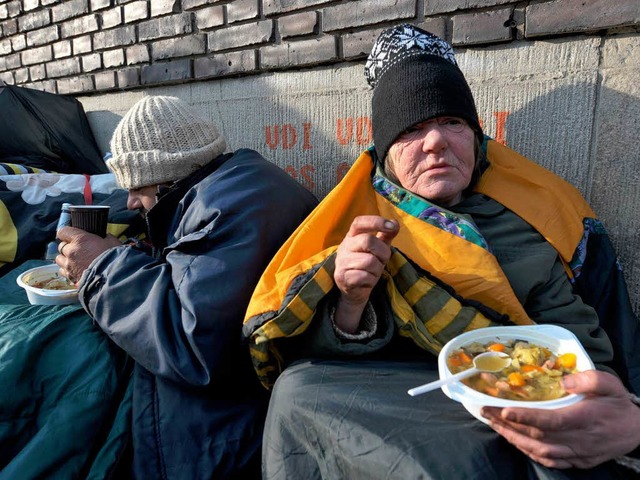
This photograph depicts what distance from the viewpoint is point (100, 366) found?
173 cm

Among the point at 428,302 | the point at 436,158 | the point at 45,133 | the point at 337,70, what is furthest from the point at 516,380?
the point at 45,133

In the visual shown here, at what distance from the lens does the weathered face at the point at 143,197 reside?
213 centimetres

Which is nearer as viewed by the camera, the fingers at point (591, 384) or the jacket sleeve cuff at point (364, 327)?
the fingers at point (591, 384)

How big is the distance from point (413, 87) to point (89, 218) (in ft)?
4.20

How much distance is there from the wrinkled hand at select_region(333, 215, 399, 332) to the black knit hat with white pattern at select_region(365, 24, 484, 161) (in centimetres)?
56

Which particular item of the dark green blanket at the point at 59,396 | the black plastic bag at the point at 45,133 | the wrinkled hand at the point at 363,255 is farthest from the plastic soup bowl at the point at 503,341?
the black plastic bag at the point at 45,133

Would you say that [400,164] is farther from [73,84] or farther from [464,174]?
[73,84]

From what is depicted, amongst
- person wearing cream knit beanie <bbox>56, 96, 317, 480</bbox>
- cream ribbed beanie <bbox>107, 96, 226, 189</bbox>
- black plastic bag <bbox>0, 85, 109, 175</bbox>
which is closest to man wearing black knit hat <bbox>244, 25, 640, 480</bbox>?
person wearing cream knit beanie <bbox>56, 96, 317, 480</bbox>

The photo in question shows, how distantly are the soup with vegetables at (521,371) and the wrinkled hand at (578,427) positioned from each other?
0.04 metres

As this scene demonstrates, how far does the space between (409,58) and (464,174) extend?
439 mm

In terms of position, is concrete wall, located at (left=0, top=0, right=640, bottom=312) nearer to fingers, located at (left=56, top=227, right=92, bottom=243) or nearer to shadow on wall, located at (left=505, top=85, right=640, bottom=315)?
shadow on wall, located at (left=505, top=85, right=640, bottom=315)

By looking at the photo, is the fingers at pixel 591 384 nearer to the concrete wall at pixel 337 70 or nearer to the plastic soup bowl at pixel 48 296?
the concrete wall at pixel 337 70

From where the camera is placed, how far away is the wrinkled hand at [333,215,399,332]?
49.9 inches

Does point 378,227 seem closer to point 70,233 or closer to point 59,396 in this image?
point 59,396
